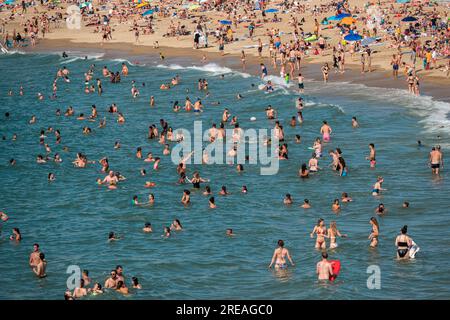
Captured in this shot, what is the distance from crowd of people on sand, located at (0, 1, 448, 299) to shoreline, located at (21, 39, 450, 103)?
0.77 m

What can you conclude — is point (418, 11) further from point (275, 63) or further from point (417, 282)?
point (417, 282)

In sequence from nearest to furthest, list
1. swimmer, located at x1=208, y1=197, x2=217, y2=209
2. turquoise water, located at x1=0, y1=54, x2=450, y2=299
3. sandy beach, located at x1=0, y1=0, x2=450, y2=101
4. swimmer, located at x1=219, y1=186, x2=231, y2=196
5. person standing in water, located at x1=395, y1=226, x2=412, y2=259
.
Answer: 1. turquoise water, located at x1=0, y1=54, x2=450, y2=299
2. person standing in water, located at x1=395, y1=226, x2=412, y2=259
3. swimmer, located at x1=208, y1=197, x2=217, y2=209
4. swimmer, located at x1=219, y1=186, x2=231, y2=196
5. sandy beach, located at x1=0, y1=0, x2=450, y2=101

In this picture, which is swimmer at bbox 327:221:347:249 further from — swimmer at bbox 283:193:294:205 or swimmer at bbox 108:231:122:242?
swimmer at bbox 108:231:122:242

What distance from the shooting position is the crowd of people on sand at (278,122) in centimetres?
2774

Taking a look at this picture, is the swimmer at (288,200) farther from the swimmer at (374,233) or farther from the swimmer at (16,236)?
the swimmer at (16,236)

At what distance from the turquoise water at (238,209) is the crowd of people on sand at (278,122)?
15.7 inches

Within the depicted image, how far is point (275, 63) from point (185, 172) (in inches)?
882

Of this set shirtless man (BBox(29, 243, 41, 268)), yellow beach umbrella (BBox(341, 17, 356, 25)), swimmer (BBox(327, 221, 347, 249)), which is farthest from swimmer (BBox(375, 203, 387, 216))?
yellow beach umbrella (BBox(341, 17, 356, 25))

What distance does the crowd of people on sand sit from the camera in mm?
27741

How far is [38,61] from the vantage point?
7350 cm

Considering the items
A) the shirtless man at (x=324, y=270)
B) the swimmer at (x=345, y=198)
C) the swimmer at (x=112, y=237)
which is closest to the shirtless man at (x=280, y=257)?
the shirtless man at (x=324, y=270)

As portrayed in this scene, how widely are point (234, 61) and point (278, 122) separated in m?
20.7

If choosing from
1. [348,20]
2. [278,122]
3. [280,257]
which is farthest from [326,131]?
[348,20]
